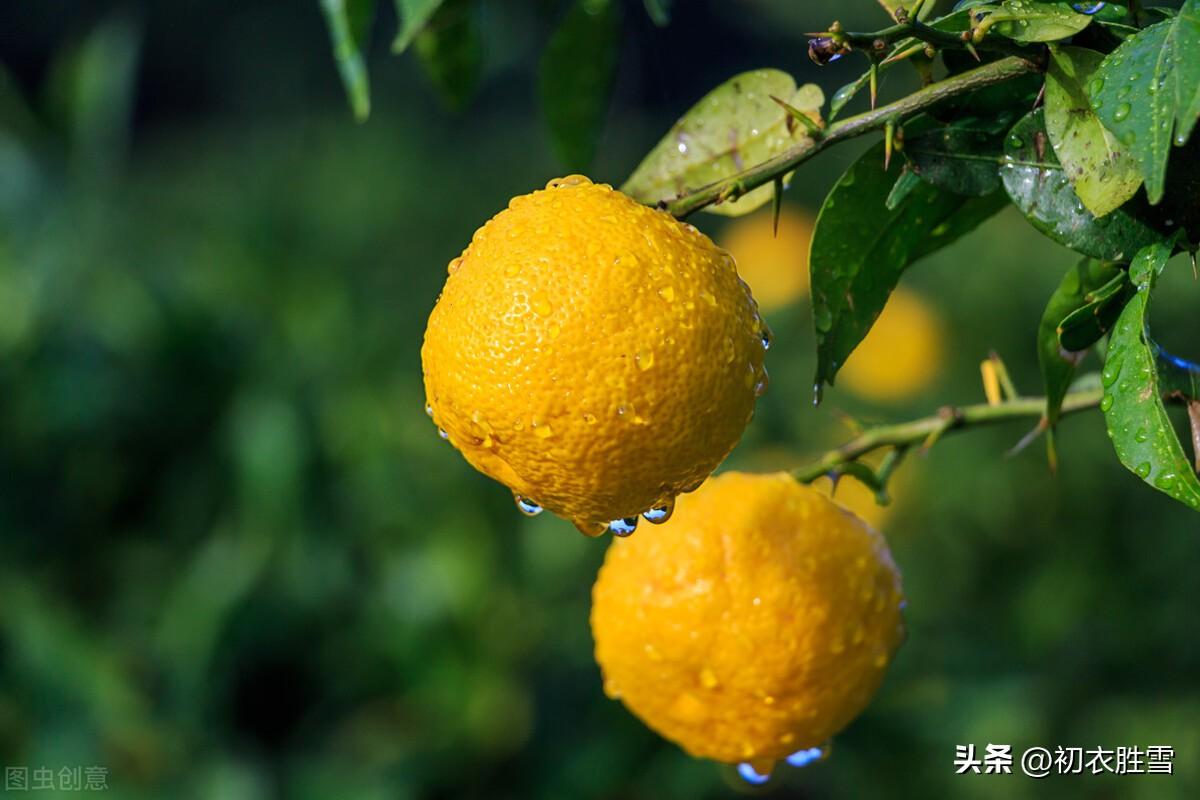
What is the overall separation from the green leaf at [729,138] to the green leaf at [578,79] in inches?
9.2

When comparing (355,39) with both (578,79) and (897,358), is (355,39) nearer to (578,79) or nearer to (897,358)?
(578,79)

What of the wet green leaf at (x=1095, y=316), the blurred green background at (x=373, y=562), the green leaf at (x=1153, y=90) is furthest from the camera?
the blurred green background at (x=373, y=562)

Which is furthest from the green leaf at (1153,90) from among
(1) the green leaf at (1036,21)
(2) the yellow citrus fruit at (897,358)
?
(2) the yellow citrus fruit at (897,358)

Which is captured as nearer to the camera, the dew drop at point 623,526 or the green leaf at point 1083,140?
the green leaf at point 1083,140

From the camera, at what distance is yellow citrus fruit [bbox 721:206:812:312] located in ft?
8.20

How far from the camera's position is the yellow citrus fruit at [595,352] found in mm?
513

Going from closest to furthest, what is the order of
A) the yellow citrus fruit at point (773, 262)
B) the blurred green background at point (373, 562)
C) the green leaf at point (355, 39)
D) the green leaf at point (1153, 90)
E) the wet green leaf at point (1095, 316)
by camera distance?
the green leaf at point (1153, 90)
the wet green leaf at point (1095, 316)
the green leaf at point (355, 39)
the blurred green background at point (373, 562)
the yellow citrus fruit at point (773, 262)

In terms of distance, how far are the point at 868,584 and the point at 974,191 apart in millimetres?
218

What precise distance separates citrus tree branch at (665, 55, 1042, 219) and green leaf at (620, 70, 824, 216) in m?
0.04

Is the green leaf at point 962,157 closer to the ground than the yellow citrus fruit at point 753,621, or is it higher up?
higher up

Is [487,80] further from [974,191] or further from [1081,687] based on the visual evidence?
[974,191]

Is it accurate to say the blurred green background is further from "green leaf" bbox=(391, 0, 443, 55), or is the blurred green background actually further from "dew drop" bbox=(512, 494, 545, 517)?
"dew drop" bbox=(512, 494, 545, 517)

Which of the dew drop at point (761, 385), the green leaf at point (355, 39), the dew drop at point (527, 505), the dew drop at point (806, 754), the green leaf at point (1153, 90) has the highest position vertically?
the green leaf at point (1153, 90)

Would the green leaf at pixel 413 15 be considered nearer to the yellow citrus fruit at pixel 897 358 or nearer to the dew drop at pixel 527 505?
the dew drop at pixel 527 505
